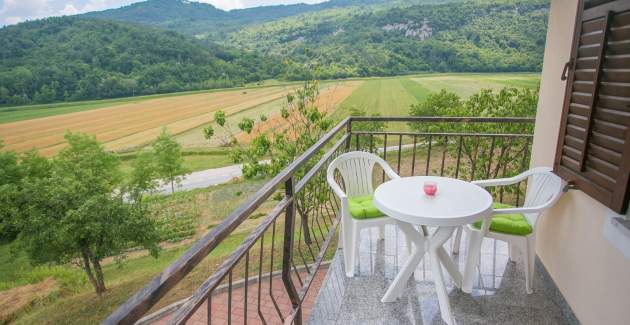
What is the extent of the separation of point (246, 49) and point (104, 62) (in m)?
14.2

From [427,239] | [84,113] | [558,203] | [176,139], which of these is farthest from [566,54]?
[84,113]

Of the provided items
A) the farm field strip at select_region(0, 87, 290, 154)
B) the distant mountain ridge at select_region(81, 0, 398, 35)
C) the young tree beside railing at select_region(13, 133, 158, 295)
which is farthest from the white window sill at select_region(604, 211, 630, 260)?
the distant mountain ridge at select_region(81, 0, 398, 35)

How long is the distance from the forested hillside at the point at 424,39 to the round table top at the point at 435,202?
1504 centimetres

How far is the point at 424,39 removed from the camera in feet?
90.1

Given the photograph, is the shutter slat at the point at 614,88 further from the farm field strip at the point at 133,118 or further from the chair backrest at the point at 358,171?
the farm field strip at the point at 133,118

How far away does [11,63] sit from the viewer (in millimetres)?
30781

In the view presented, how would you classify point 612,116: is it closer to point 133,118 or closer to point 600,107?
point 600,107

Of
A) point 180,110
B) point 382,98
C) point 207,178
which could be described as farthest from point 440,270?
point 180,110

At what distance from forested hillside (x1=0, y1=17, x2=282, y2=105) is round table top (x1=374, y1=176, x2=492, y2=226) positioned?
26190 millimetres

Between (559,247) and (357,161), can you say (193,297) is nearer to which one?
(357,161)

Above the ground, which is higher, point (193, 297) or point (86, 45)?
point (86, 45)

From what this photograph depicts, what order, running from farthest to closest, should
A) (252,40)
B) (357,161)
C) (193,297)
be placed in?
(252,40) → (357,161) → (193,297)

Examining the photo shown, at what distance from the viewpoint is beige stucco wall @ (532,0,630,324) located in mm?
1620

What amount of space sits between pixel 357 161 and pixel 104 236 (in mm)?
16540
